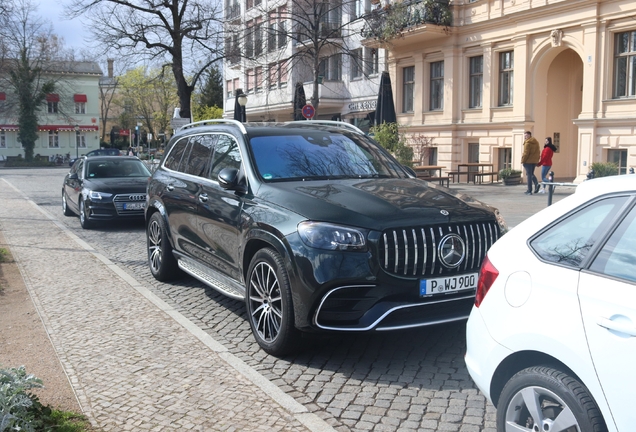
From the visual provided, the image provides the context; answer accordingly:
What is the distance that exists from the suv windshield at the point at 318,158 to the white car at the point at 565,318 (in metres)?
2.90

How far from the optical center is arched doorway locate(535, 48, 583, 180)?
25.2 meters

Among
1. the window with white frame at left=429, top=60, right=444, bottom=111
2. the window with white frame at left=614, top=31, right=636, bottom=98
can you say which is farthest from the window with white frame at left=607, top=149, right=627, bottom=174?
the window with white frame at left=429, top=60, right=444, bottom=111

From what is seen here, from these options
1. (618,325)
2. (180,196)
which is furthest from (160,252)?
(618,325)

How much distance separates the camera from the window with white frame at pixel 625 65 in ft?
69.5

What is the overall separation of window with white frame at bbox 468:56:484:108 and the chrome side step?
72.9ft

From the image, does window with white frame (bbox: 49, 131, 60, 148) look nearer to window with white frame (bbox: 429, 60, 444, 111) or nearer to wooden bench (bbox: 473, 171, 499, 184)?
window with white frame (bbox: 429, 60, 444, 111)

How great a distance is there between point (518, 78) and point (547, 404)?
78.2 feet

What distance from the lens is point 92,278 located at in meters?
8.77

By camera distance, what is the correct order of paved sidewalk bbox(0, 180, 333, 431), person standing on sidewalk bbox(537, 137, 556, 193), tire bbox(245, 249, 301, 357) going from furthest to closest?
person standing on sidewalk bbox(537, 137, 556, 193), tire bbox(245, 249, 301, 357), paved sidewalk bbox(0, 180, 333, 431)

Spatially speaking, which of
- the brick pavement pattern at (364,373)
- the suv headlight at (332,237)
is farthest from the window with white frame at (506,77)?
the suv headlight at (332,237)

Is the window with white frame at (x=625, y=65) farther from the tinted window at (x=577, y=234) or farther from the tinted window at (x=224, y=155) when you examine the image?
the tinted window at (x=577, y=234)

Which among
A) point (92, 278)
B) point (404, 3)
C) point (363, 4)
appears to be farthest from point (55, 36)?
point (92, 278)

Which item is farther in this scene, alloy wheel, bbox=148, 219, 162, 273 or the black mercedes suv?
alloy wheel, bbox=148, 219, 162, 273

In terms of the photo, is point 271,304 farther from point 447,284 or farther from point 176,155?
point 176,155
